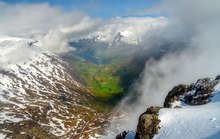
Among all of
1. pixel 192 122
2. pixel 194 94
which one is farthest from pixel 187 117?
pixel 194 94

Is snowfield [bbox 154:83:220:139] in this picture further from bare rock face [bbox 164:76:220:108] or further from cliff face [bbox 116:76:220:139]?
bare rock face [bbox 164:76:220:108]

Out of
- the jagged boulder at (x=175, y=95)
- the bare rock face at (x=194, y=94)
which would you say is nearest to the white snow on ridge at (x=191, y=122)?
the bare rock face at (x=194, y=94)

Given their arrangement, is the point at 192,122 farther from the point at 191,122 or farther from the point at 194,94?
the point at 194,94

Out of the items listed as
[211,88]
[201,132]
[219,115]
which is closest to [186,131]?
[201,132]

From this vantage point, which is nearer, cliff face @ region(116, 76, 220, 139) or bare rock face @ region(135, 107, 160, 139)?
cliff face @ region(116, 76, 220, 139)

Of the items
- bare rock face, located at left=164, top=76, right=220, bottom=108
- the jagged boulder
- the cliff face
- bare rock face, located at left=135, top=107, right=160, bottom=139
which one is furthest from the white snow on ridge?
the jagged boulder

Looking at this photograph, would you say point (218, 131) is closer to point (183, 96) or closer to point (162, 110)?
point (162, 110)

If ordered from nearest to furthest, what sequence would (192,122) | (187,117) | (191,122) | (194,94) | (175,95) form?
(192,122) → (191,122) → (187,117) → (194,94) → (175,95)
